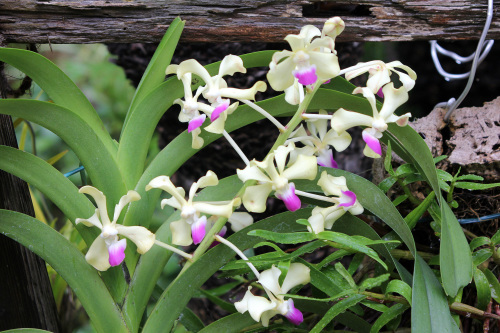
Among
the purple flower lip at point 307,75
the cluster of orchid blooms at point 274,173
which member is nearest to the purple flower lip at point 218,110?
the cluster of orchid blooms at point 274,173

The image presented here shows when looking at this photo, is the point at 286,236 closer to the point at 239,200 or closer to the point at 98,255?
the point at 239,200

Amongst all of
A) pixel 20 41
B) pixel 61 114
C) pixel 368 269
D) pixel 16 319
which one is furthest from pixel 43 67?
pixel 368 269

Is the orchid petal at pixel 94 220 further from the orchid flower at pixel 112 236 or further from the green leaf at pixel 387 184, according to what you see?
the green leaf at pixel 387 184

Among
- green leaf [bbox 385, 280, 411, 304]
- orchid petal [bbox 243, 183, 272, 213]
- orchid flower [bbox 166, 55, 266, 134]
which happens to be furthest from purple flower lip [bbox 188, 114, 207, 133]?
green leaf [bbox 385, 280, 411, 304]

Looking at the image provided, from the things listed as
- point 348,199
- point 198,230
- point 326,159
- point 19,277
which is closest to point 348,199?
point 348,199

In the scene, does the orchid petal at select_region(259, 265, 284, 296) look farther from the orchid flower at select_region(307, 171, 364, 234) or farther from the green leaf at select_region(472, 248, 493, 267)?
the green leaf at select_region(472, 248, 493, 267)
